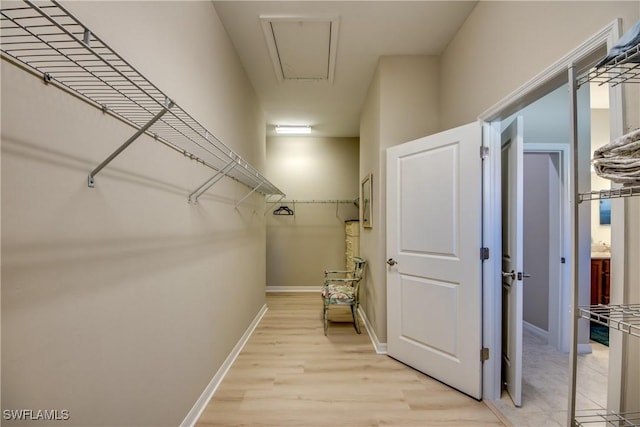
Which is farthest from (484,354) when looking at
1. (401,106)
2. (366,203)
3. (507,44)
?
(401,106)

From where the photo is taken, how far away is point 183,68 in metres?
1.59

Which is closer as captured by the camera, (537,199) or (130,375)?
(130,375)

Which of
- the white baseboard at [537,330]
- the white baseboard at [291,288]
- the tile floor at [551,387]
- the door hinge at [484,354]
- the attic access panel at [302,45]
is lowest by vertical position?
the white baseboard at [291,288]

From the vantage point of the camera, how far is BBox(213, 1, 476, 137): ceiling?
205 centimetres

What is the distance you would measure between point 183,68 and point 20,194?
1188 millimetres

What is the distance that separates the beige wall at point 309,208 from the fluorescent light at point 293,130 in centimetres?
26

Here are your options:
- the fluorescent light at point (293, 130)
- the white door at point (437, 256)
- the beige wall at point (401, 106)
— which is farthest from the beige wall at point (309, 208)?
the white door at point (437, 256)

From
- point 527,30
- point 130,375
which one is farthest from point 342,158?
point 130,375

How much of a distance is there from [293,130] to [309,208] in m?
1.48

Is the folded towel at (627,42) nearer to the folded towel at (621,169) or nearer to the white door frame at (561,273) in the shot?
the folded towel at (621,169)

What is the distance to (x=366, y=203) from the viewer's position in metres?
3.42

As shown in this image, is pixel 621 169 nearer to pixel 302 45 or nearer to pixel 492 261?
pixel 492 261

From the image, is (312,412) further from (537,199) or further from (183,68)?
(537,199)

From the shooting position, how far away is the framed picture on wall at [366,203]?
3.20m
